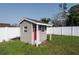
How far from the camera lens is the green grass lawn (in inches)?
320

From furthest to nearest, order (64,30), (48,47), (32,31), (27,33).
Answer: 1. (27,33)
2. (32,31)
3. (64,30)
4. (48,47)

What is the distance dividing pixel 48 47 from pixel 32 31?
48.5 inches

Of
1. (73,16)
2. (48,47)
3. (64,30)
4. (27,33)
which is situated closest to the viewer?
(73,16)

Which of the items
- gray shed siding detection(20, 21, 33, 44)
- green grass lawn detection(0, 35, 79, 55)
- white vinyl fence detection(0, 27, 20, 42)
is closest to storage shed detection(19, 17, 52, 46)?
gray shed siding detection(20, 21, 33, 44)

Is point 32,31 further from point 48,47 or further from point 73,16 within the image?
point 73,16

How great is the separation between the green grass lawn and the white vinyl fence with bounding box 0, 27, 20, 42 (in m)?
0.50

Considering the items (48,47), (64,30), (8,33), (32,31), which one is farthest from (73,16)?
(8,33)

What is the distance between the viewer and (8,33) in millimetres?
9453

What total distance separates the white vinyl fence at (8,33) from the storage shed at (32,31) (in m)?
0.21

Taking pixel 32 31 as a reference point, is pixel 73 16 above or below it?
above

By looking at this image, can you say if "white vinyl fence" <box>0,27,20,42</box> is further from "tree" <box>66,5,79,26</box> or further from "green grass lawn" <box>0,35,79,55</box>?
"tree" <box>66,5,79,26</box>

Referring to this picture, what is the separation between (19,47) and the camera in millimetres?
8273
